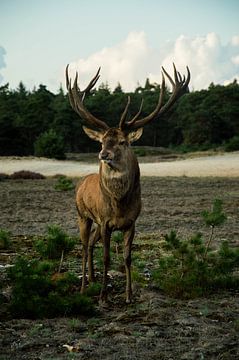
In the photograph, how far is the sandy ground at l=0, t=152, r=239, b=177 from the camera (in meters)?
33.2

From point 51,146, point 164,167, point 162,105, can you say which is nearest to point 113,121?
point 51,146

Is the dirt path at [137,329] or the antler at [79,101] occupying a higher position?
the antler at [79,101]

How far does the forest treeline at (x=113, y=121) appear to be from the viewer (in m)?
57.8

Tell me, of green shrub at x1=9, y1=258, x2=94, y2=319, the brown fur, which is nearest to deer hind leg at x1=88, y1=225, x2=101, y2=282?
the brown fur

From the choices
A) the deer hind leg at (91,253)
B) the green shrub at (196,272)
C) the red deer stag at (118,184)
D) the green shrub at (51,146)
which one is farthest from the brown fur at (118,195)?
the green shrub at (51,146)

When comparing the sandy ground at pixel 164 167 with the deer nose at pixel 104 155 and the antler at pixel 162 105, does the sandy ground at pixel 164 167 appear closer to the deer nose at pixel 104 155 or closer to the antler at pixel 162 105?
the antler at pixel 162 105

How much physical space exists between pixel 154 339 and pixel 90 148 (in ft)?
205

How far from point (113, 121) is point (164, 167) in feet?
101

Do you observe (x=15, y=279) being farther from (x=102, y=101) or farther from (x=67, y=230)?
(x=102, y=101)

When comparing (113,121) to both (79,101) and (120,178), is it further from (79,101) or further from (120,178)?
(120,178)

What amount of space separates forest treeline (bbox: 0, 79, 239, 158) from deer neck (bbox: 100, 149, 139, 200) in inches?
1694

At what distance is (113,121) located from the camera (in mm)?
67688

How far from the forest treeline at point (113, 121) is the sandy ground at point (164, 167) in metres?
6.76

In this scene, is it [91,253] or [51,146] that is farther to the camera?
[51,146]
